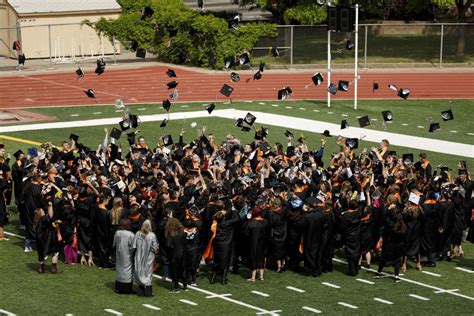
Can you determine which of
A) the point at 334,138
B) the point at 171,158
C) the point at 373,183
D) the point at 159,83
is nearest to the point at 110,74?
the point at 159,83

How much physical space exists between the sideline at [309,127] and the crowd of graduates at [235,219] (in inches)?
349

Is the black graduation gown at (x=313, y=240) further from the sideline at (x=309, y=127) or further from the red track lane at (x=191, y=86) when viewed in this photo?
the red track lane at (x=191, y=86)

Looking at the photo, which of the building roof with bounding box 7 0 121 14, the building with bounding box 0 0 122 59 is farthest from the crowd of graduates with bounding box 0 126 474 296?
the building roof with bounding box 7 0 121 14

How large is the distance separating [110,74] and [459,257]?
24931 mm

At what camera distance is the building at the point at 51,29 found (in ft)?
161

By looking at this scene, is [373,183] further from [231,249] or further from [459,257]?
[231,249]

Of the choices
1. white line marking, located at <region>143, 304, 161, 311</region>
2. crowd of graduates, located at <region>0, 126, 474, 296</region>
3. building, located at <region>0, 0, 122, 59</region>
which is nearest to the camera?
white line marking, located at <region>143, 304, 161, 311</region>

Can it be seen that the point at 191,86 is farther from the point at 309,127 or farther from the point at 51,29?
the point at 51,29

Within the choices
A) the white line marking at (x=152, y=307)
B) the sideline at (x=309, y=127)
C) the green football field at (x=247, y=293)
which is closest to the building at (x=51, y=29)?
the sideline at (x=309, y=127)

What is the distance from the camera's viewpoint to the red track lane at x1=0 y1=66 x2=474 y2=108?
1578 inches

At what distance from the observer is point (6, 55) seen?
4950cm

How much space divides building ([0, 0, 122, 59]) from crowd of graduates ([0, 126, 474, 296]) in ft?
88.7

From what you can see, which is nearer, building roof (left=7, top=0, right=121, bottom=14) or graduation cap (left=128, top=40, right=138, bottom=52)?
graduation cap (left=128, top=40, right=138, bottom=52)

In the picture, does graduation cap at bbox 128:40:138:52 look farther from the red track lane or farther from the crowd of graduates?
the crowd of graduates
